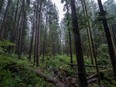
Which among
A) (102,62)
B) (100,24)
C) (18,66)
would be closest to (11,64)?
(18,66)

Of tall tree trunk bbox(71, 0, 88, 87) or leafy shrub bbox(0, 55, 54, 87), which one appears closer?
tall tree trunk bbox(71, 0, 88, 87)

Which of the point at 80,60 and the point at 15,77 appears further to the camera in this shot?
the point at 15,77

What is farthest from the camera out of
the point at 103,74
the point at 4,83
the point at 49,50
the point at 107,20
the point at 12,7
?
the point at 49,50

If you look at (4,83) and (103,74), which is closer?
(4,83)

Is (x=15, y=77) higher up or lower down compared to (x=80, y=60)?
lower down

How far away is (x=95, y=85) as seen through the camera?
12125 millimetres

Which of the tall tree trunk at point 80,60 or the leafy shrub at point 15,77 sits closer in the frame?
the tall tree trunk at point 80,60

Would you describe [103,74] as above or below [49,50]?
below

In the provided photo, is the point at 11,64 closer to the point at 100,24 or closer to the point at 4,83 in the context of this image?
the point at 4,83

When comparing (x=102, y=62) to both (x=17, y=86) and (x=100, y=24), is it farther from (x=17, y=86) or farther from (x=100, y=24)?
(x=17, y=86)

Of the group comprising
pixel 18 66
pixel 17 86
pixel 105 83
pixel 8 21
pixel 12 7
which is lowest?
pixel 105 83

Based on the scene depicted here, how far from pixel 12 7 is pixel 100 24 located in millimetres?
24424

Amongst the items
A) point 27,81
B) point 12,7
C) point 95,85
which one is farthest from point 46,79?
point 12,7

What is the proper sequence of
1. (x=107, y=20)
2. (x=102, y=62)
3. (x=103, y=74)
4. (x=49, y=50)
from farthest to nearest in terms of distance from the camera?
(x=49, y=50) < (x=102, y=62) < (x=103, y=74) < (x=107, y=20)
